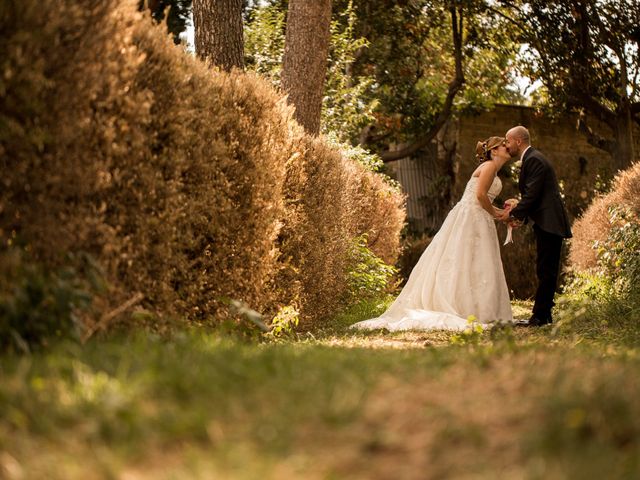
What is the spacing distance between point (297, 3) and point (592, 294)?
20.1 ft

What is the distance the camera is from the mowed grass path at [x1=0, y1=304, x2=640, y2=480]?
9.62ft

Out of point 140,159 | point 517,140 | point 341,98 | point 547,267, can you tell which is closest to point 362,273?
point 517,140

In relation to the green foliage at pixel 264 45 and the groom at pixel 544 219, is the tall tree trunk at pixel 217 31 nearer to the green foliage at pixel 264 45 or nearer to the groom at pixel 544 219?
the groom at pixel 544 219

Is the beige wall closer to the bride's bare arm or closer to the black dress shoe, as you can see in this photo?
the bride's bare arm

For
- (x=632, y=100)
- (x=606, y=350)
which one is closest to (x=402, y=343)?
(x=606, y=350)

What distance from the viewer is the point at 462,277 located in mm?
11484

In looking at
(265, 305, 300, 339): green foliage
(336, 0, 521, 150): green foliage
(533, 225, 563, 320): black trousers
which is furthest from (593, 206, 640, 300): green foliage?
(336, 0, 521, 150): green foliage

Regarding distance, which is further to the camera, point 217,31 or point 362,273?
point 362,273

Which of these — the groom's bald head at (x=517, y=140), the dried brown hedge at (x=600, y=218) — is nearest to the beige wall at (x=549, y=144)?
the dried brown hedge at (x=600, y=218)

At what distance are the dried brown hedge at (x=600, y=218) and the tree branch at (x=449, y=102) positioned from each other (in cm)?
945

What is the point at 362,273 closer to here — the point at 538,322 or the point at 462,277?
the point at 462,277

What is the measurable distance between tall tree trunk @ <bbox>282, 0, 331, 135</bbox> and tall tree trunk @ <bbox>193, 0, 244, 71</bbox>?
168cm

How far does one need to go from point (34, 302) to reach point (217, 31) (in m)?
7.44

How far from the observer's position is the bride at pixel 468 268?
1132cm
